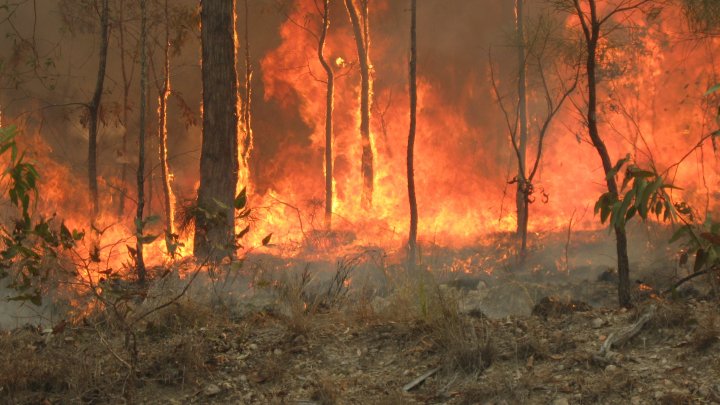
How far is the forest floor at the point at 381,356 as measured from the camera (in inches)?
185

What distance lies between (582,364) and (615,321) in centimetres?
82

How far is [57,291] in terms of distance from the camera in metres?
10.1

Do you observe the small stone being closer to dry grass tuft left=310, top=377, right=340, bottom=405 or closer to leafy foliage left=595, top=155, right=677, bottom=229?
dry grass tuft left=310, top=377, right=340, bottom=405

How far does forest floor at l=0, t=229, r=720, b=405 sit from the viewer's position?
4695mm

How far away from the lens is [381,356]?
18.2 ft

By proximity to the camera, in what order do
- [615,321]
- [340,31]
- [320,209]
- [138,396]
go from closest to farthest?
[138,396] < [615,321] < [320,209] < [340,31]

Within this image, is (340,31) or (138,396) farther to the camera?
(340,31)

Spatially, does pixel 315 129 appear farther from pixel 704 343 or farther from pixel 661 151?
pixel 704 343

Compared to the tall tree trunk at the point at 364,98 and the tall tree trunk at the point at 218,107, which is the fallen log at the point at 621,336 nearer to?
the tall tree trunk at the point at 218,107

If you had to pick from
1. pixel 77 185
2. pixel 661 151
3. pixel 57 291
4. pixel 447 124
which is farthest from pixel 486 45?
pixel 57 291

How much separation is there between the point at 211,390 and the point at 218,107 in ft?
21.9

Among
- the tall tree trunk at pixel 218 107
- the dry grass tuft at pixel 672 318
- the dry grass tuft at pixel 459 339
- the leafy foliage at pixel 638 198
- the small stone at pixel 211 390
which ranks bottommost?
the small stone at pixel 211 390

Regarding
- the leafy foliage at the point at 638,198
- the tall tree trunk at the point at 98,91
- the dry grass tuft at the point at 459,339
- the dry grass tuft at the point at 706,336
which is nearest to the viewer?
the leafy foliage at the point at 638,198

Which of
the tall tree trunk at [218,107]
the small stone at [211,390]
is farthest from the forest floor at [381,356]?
the tall tree trunk at [218,107]
